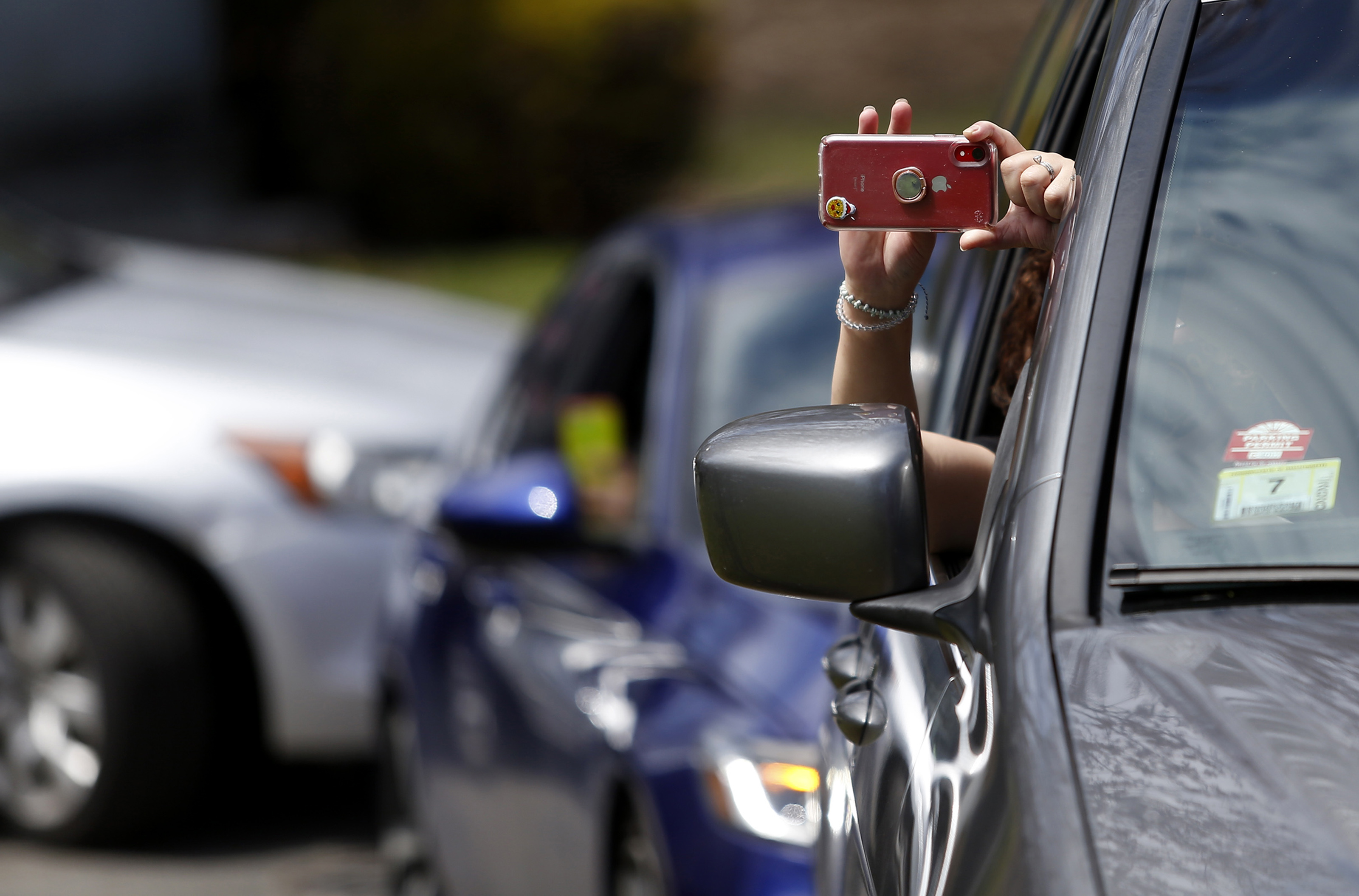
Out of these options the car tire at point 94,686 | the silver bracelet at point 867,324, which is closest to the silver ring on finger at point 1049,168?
the silver bracelet at point 867,324

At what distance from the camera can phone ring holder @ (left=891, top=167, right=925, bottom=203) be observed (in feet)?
5.41

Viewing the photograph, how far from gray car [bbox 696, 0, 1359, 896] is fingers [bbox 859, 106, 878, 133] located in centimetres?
22

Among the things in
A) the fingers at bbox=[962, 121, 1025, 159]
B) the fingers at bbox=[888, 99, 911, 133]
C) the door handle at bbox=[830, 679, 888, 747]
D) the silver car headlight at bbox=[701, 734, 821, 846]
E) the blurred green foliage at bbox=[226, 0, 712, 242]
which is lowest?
the silver car headlight at bbox=[701, 734, 821, 846]

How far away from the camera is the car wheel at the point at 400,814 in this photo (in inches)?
160

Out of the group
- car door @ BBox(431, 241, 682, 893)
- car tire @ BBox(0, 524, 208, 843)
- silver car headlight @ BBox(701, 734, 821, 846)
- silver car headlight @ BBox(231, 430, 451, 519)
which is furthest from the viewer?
silver car headlight @ BBox(231, 430, 451, 519)

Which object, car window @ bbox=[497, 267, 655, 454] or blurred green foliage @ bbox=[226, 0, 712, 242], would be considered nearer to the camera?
car window @ bbox=[497, 267, 655, 454]

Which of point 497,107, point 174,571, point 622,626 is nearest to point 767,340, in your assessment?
point 622,626

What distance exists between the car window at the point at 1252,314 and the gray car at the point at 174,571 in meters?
3.19

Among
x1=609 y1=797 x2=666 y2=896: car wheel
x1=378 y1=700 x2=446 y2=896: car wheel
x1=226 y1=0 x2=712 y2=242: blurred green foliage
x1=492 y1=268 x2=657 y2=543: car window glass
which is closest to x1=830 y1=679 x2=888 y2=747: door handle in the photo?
x1=609 y1=797 x2=666 y2=896: car wheel

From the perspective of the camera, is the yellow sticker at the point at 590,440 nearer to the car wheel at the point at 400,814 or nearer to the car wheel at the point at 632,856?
the car wheel at the point at 400,814

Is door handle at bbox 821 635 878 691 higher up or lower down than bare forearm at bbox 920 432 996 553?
lower down

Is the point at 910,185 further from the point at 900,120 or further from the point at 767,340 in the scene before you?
the point at 767,340

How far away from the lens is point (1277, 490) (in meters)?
1.54

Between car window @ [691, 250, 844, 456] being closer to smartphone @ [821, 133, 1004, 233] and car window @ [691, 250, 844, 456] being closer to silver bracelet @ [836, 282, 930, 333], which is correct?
silver bracelet @ [836, 282, 930, 333]
